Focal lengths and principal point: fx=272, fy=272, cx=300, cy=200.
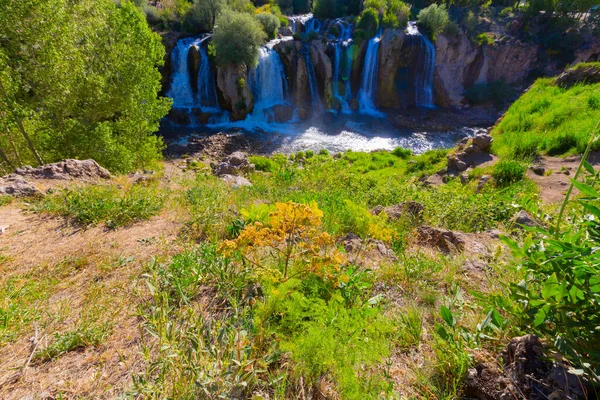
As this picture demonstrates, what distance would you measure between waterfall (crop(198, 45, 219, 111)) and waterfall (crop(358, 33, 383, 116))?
11326 mm

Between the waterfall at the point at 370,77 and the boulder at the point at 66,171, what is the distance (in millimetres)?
19873

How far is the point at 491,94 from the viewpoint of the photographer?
72.6 ft

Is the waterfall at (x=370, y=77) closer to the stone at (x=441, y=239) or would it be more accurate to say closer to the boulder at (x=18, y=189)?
the stone at (x=441, y=239)

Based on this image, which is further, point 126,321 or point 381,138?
point 381,138

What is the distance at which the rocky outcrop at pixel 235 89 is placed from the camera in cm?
1836

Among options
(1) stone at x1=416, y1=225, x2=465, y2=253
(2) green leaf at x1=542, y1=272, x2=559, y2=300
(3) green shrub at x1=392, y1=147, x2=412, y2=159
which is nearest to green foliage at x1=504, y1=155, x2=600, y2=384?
(2) green leaf at x1=542, y1=272, x2=559, y2=300

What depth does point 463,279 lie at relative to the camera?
2.25 meters

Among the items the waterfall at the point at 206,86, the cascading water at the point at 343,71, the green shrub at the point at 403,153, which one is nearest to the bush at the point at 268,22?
the cascading water at the point at 343,71

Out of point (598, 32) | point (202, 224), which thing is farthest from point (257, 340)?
point (598, 32)

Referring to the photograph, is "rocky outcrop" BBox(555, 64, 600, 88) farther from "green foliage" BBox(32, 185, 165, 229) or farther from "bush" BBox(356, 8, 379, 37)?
"bush" BBox(356, 8, 379, 37)

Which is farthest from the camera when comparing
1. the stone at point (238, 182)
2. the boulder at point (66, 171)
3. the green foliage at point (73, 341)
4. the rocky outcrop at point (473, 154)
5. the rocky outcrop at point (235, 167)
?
the rocky outcrop at point (235, 167)

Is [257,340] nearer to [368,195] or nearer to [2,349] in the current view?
[2,349]

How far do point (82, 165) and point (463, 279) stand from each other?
7.34 metres

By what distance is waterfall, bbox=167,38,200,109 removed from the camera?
746 inches
